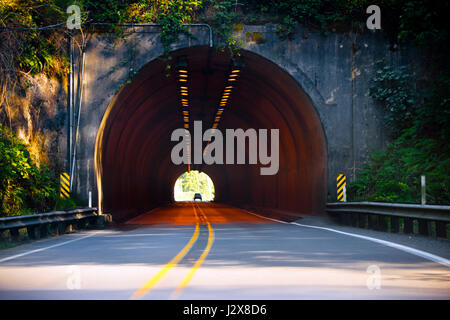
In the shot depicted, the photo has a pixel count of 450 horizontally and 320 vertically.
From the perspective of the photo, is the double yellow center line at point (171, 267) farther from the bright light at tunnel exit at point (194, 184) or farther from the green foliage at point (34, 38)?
the bright light at tunnel exit at point (194, 184)

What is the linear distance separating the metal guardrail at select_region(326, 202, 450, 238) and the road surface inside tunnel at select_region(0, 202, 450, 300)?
157 centimetres

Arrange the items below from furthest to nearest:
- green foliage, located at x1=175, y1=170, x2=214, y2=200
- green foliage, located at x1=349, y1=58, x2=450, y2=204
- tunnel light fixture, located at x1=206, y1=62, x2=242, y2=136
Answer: green foliage, located at x1=175, y1=170, x2=214, y2=200 → tunnel light fixture, located at x1=206, y1=62, x2=242, y2=136 → green foliage, located at x1=349, y1=58, x2=450, y2=204

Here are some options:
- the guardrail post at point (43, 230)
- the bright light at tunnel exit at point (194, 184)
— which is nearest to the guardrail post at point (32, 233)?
the guardrail post at point (43, 230)

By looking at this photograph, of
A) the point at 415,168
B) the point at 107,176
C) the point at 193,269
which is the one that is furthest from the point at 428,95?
the point at 193,269

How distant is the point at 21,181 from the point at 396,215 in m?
12.3

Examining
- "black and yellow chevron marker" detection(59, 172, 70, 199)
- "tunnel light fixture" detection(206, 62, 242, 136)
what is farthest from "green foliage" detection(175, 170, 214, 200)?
→ "black and yellow chevron marker" detection(59, 172, 70, 199)

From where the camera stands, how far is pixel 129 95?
27.3 meters

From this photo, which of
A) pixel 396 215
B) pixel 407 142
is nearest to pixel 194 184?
pixel 407 142

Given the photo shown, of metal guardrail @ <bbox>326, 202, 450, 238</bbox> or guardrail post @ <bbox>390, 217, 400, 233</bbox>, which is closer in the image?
metal guardrail @ <bbox>326, 202, 450, 238</bbox>

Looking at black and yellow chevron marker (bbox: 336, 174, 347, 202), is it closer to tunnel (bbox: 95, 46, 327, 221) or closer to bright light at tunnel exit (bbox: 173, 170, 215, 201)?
tunnel (bbox: 95, 46, 327, 221)

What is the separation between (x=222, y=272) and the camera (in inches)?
352

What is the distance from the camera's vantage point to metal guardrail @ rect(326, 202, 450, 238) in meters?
14.2

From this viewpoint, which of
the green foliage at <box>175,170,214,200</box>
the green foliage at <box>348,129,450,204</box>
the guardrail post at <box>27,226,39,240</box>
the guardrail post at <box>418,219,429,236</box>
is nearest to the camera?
the guardrail post at <box>418,219,429,236</box>

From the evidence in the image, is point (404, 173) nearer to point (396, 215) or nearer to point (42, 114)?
point (396, 215)
